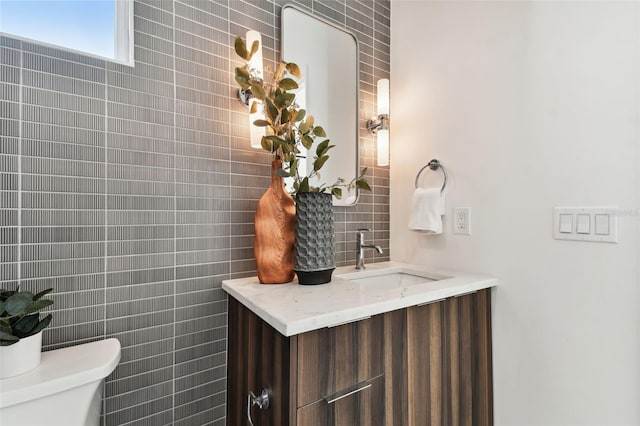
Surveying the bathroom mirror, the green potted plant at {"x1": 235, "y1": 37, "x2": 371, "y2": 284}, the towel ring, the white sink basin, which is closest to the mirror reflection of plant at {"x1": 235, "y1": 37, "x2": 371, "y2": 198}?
A: the green potted plant at {"x1": 235, "y1": 37, "x2": 371, "y2": 284}

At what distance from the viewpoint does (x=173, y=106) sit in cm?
108

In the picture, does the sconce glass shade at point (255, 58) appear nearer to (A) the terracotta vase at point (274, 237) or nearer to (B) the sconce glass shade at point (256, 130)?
(B) the sconce glass shade at point (256, 130)

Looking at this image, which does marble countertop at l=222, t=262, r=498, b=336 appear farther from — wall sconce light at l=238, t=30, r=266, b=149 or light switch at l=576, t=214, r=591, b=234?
wall sconce light at l=238, t=30, r=266, b=149

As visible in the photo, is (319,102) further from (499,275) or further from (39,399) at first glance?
(39,399)

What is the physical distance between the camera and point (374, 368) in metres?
0.88

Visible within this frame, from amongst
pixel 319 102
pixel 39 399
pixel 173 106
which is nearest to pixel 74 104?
pixel 173 106

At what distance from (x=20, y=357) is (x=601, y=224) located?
1.62 meters

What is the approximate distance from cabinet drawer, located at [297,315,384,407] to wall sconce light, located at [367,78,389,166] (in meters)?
0.93

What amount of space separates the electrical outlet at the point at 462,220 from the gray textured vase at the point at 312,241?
0.63m

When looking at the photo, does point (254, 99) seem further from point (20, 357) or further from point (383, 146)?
point (20, 357)

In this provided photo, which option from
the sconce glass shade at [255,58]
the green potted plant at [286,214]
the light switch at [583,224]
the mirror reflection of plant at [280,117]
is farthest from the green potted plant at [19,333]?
the light switch at [583,224]

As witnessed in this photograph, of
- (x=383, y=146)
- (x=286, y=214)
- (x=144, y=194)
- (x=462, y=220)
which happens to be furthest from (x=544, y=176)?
(x=144, y=194)

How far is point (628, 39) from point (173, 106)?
4.77ft

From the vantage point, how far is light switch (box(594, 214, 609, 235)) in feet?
3.12
